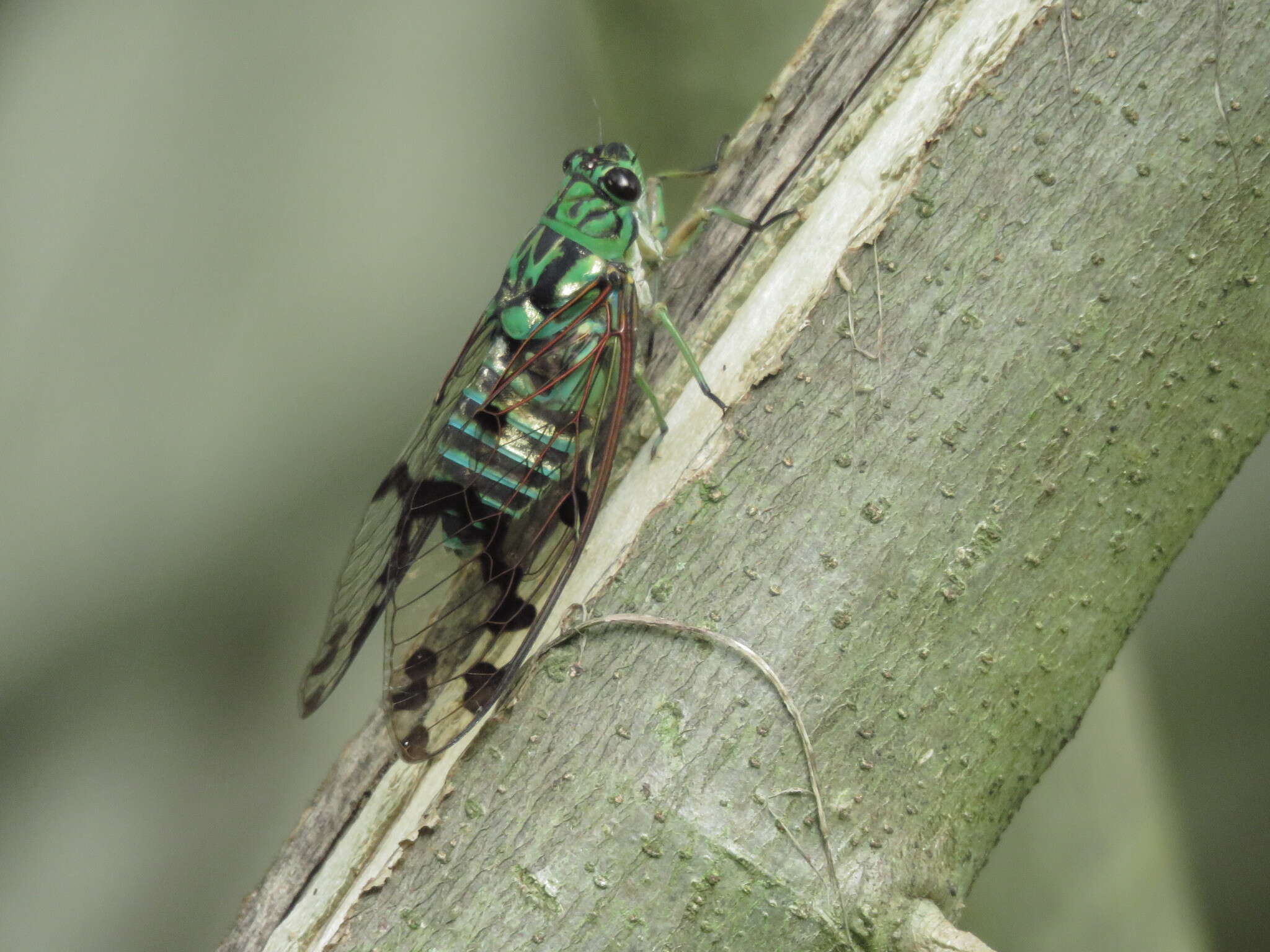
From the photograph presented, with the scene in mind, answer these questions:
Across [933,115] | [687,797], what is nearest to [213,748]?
[687,797]

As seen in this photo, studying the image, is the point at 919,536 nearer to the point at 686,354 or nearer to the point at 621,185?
the point at 686,354

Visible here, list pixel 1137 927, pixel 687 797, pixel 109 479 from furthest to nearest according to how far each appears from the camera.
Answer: pixel 109 479
pixel 1137 927
pixel 687 797

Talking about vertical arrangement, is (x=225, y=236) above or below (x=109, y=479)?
above

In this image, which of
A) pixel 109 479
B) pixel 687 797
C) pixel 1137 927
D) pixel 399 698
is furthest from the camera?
pixel 109 479

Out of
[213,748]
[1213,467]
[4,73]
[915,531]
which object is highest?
[1213,467]

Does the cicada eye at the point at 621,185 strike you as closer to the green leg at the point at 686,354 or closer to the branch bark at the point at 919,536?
the green leg at the point at 686,354

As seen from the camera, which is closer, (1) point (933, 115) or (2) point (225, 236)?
(1) point (933, 115)

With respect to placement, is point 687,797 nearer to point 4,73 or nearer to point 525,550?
point 525,550
